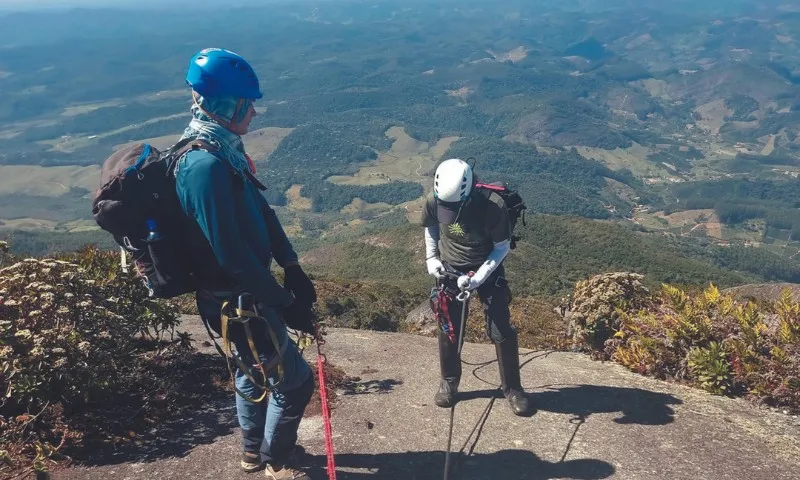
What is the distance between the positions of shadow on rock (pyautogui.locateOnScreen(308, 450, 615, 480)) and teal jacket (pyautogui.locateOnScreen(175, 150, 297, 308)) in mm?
2006

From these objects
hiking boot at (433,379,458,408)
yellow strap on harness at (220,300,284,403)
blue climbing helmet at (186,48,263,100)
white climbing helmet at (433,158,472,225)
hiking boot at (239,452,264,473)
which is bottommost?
hiking boot at (433,379,458,408)

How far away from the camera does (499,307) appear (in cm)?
603

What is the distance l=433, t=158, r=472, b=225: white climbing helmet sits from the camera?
5.53m

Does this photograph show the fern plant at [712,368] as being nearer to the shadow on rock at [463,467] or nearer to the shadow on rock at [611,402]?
the shadow on rock at [611,402]

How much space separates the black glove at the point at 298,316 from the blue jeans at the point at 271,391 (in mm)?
90

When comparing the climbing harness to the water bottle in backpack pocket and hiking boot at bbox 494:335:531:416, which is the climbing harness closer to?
the water bottle in backpack pocket

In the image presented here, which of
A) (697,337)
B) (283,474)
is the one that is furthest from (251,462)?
(697,337)

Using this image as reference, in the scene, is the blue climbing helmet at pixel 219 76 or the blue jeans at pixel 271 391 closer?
the blue climbing helmet at pixel 219 76

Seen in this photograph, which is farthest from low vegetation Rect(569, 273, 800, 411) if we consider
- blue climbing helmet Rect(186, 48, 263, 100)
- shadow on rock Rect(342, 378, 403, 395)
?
blue climbing helmet Rect(186, 48, 263, 100)

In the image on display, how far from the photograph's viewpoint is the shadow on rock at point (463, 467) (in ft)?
16.2

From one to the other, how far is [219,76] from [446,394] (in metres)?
4.36

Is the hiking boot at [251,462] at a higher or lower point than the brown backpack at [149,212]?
lower

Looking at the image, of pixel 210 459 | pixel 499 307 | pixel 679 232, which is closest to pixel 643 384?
pixel 499 307

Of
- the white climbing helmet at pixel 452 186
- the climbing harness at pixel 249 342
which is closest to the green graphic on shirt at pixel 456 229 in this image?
the white climbing helmet at pixel 452 186
